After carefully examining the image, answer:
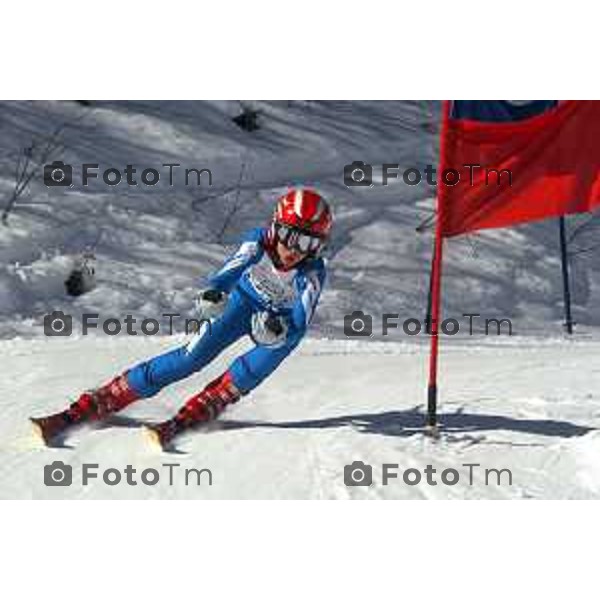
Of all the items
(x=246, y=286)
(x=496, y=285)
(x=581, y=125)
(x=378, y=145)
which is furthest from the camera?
(x=378, y=145)

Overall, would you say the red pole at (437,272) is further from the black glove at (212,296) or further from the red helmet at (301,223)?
the black glove at (212,296)

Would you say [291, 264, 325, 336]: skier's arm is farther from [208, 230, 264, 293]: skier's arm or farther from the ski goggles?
[208, 230, 264, 293]: skier's arm

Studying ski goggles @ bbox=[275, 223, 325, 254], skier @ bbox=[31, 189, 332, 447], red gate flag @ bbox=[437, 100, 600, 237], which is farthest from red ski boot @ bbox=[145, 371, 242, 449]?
red gate flag @ bbox=[437, 100, 600, 237]

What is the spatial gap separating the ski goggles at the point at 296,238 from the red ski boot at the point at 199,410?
2.60ft

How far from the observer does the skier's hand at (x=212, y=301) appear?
21.9 ft

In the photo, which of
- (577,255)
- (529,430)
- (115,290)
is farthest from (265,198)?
(577,255)

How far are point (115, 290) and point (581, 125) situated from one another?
3.24 meters

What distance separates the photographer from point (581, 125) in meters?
7.22

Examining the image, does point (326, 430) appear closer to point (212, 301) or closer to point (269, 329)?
point (269, 329)

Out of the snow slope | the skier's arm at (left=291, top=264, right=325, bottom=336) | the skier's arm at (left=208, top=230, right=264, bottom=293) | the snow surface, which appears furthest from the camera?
the skier's arm at (left=208, top=230, right=264, bottom=293)

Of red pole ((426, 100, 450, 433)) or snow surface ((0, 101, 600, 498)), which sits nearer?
snow surface ((0, 101, 600, 498))

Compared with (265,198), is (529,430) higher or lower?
lower

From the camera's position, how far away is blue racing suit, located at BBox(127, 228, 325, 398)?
263 inches

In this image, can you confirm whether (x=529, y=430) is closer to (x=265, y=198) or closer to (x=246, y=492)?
(x=246, y=492)
